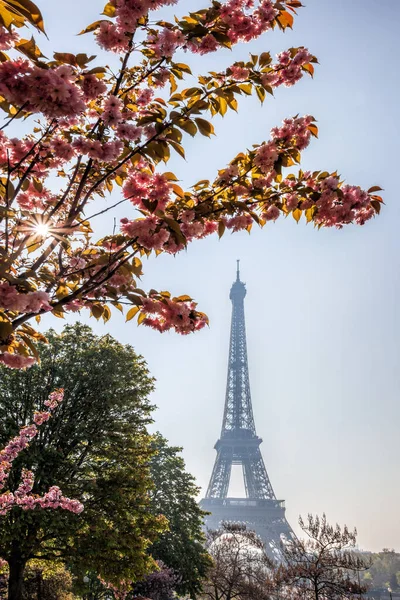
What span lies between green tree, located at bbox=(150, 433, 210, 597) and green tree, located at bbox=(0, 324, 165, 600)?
4.56 m

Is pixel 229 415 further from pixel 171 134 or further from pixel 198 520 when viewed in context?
pixel 171 134

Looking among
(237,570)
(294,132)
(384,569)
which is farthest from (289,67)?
(384,569)

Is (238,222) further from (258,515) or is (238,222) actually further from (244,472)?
(244,472)

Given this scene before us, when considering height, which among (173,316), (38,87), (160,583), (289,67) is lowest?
(160,583)

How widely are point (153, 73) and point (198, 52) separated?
0.35 metres

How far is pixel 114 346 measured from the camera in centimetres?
1478

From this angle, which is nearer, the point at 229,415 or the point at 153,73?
the point at 153,73

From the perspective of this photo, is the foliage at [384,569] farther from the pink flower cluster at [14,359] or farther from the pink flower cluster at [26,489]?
the pink flower cluster at [14,359]

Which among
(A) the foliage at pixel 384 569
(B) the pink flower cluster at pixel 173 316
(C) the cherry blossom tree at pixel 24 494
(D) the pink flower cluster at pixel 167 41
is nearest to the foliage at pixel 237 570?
(C) the cherry blossom tree at pixel 24 494

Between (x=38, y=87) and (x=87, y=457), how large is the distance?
12808 mm

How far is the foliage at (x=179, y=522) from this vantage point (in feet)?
58.2

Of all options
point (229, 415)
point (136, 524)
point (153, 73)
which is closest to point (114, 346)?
point (136, 524)

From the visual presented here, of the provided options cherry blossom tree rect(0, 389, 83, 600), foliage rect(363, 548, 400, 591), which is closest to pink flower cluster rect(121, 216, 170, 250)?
cherry blossom tree rect(0, 389, 83, 600)

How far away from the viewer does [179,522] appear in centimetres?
1902
